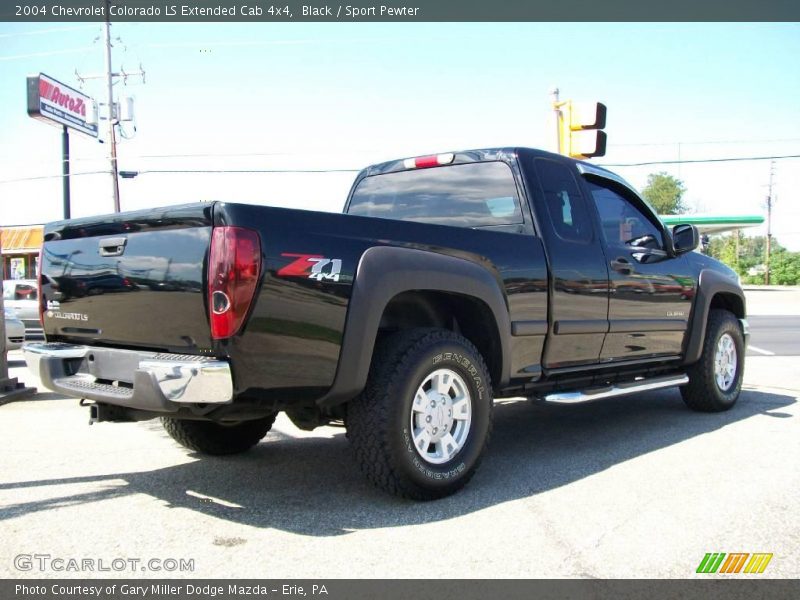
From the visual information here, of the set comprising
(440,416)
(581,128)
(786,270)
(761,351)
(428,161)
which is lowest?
(786,270)

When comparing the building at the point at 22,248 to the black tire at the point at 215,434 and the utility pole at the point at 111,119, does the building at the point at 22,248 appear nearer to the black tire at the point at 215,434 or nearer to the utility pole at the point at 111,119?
the utility pole at the point at 111,119

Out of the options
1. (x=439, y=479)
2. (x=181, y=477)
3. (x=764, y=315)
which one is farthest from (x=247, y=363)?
(x=764, y=315)

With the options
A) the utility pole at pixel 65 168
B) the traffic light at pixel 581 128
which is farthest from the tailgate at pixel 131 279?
the utility pole at pixel 65 168

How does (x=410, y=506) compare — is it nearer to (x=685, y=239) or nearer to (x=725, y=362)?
(x=685, y=239)

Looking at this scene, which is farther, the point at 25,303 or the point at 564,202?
the point at 25,303

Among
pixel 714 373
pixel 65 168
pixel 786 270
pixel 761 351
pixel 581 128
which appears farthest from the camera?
pixel 786 270

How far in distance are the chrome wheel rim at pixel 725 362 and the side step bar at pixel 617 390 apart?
0.73 meters

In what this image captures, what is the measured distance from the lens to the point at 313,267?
3322mm

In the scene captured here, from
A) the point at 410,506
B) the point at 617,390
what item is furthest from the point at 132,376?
the point at 617,390

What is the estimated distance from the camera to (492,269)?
13.8 feet

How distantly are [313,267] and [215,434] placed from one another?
78.5 inches

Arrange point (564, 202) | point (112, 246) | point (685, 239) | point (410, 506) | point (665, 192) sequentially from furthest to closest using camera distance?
point (665, 192), point (685, 239), point (564, 202), point (410, 506), point (112, 246)

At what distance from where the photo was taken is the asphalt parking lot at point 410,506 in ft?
10.0

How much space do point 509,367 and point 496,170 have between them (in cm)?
137
